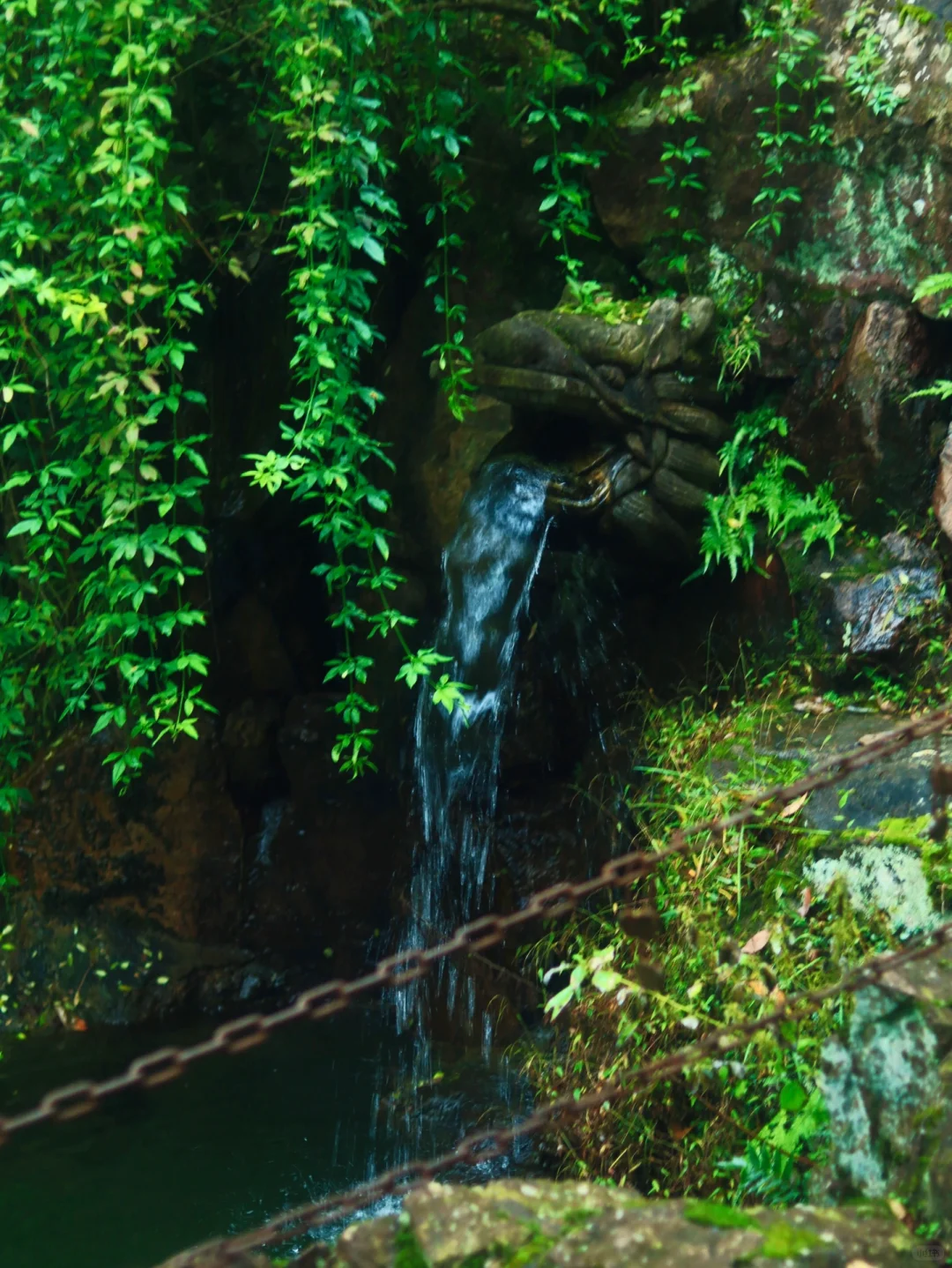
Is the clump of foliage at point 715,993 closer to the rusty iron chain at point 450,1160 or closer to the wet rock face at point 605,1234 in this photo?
the rusty iron chain at point 450,1160

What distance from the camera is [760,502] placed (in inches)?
201

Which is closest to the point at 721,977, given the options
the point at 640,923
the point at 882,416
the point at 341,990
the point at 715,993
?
the point at 715,993

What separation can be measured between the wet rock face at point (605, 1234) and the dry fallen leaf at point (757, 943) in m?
1.60

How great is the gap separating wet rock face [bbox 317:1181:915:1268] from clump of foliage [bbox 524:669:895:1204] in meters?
0.84

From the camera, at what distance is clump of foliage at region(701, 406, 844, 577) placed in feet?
16.7

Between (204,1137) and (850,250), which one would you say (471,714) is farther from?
(850,250)

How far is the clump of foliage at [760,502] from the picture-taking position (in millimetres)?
Answer: 5086

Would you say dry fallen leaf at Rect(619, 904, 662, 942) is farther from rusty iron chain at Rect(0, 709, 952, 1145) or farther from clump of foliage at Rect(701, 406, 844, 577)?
clump of foliage at Rect(701, 406, 844, 577)

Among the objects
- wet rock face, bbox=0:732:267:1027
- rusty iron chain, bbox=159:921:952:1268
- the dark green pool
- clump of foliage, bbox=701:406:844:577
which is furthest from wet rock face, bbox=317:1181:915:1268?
wet rock face, bbox=0:732:267:1027

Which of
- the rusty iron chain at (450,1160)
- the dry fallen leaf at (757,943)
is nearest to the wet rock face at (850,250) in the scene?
the dry fallen leaf at (757,943)

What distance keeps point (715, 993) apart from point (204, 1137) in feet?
9.49

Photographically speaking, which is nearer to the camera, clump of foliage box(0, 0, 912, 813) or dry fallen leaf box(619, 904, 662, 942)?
dry fallen leaf box(619, 904, 662, 942)

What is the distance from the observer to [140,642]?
6375 mm

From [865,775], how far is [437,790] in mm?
2793
